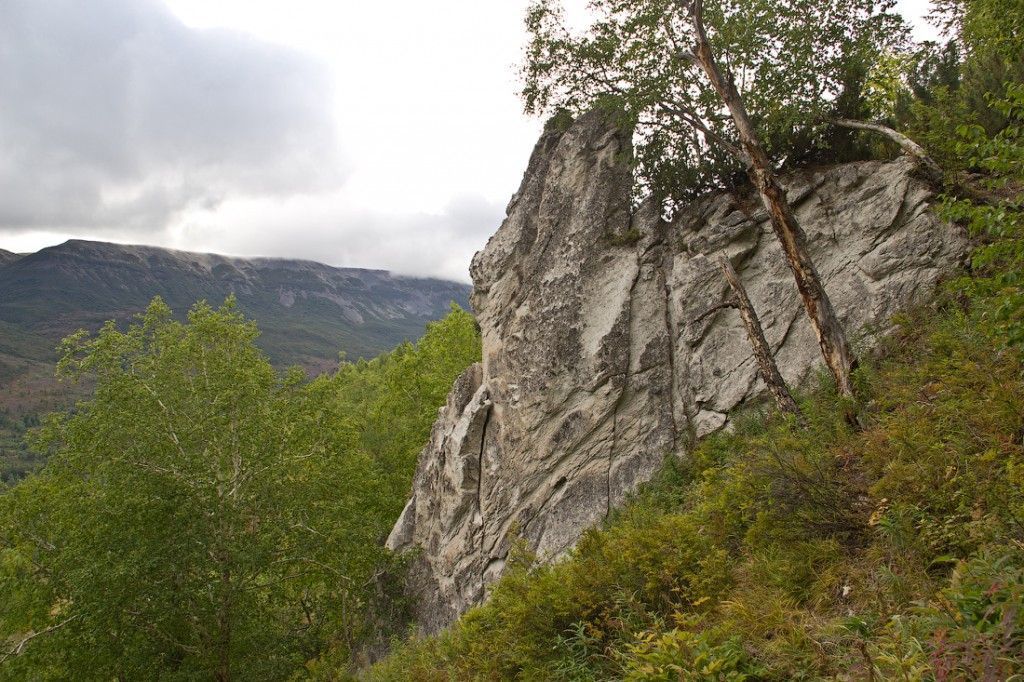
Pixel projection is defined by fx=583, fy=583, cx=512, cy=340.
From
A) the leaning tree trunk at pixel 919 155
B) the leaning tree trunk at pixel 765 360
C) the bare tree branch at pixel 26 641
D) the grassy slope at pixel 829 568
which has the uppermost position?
the leaning tree trunk at pixel 919 155

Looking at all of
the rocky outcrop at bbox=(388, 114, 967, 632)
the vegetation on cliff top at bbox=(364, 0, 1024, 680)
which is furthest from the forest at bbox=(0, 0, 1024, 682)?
the rocky outcrop at bbox=(388, 114, 967, 632)

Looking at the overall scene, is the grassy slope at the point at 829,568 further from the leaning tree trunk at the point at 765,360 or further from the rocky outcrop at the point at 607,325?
the rocky outcrop at the point at 607,325

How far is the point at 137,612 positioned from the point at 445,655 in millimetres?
11748

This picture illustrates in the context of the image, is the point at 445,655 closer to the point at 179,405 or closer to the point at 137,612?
the point at 137,612

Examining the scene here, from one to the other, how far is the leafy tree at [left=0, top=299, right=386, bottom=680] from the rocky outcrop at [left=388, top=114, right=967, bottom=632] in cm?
433

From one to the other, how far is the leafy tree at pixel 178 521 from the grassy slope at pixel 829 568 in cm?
987

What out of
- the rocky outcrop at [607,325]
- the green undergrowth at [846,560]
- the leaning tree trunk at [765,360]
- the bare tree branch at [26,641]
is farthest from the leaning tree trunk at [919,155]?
the bare tree branch at [26,641]

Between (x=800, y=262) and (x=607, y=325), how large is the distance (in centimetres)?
604

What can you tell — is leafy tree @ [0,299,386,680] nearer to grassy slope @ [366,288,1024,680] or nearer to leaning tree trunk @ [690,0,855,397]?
grassy slope @ [366,288,1024,680]

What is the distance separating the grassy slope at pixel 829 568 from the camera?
4.61m

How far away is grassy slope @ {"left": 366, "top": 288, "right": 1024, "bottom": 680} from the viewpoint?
15.1ft

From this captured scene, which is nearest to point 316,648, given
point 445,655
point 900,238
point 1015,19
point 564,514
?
point 564,514

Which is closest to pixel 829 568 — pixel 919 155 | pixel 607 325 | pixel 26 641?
pixel 607 325

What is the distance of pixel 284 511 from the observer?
1923 cm
